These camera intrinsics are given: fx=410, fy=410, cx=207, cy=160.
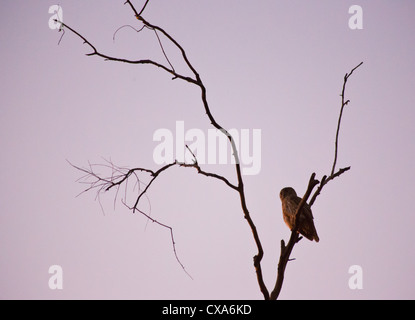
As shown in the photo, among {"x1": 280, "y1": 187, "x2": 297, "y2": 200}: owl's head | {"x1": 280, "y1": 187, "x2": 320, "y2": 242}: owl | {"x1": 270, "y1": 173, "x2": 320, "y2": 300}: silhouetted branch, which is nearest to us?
{"x1": 270, "y1": 173, "x2": 320, "y2": 300}: silhouetted branch

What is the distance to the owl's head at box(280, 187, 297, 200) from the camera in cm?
611

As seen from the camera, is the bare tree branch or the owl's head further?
the owl's head

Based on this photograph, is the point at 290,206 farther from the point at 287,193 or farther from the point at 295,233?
the point at 295,233

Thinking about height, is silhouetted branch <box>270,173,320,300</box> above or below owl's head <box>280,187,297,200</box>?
below

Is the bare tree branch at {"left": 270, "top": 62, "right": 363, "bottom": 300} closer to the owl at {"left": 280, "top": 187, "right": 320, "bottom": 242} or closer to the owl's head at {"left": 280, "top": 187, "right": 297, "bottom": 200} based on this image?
the owl at {"left": 280, "top": 187, "right": 320, "bottom": 242}

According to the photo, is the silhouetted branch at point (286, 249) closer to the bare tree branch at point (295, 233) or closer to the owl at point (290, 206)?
the bare tree branch at point (295, 233)

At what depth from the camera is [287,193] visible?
243 inches

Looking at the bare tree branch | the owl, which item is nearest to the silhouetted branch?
the bare tree branch
